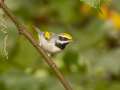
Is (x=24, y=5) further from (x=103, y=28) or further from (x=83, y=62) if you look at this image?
(x=83, y=62)

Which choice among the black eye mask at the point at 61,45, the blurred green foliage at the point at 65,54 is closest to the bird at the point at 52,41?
the black eye mask at the point at 61,45

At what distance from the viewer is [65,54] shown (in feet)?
8.68

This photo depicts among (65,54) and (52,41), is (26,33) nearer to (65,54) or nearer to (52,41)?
(52,41)

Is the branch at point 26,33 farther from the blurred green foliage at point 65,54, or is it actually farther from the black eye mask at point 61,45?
the blurred green foliage at point 65,54

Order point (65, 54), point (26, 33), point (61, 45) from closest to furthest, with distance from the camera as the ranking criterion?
point (26, 33), point (61, 45), point (65, 54)

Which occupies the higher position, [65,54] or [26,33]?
[65,54]

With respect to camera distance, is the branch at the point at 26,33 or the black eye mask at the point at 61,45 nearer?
the branch at the point at 26,33

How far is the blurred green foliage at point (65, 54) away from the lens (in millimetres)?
2422

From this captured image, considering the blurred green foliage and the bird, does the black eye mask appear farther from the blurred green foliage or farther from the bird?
the blurred green foliage

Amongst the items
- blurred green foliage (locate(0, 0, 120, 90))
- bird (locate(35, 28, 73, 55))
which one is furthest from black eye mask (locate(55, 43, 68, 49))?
blurred green foliage (locate(0, 0, 120, 90))

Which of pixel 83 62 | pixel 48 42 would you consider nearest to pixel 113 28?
pixel 83 62

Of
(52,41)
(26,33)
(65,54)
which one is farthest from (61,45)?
(65,54)

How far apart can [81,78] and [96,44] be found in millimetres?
Result: 692

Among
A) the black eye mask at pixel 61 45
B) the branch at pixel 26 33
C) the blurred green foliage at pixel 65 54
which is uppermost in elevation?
the blurred green foliage at pixel 65 54
